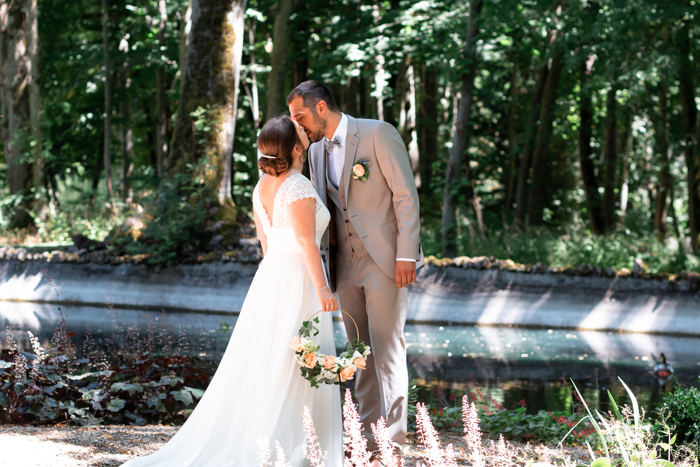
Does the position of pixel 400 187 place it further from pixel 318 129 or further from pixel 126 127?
pixel 126 127

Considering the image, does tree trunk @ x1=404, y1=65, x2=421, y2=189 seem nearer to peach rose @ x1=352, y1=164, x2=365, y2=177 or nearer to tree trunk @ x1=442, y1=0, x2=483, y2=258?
tree trunk @ x1=442, y1=0, x2=483, y2=258

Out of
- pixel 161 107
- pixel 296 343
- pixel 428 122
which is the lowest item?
pixel 296 343

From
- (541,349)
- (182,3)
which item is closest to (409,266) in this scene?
(541,349)

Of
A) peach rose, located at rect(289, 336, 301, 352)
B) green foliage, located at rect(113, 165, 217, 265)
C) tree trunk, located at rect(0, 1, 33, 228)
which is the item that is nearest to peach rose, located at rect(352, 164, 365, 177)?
peach rose, located at rect(289, 336, 301, 352)

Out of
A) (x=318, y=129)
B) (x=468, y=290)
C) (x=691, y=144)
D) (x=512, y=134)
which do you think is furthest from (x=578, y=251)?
(x=512, y=134)

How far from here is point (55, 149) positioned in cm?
2286

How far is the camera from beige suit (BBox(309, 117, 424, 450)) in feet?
12.4

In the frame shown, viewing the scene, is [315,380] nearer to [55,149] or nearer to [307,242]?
[307,242]

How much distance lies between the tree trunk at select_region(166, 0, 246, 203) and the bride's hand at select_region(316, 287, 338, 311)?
9.65m

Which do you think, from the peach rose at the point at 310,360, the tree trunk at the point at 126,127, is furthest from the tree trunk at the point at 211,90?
the peach rose at the point at 310,360

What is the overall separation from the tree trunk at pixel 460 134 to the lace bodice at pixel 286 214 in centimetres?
913

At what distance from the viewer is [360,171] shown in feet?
12.5

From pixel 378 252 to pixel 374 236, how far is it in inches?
3.8

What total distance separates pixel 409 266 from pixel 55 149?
22.0 m
